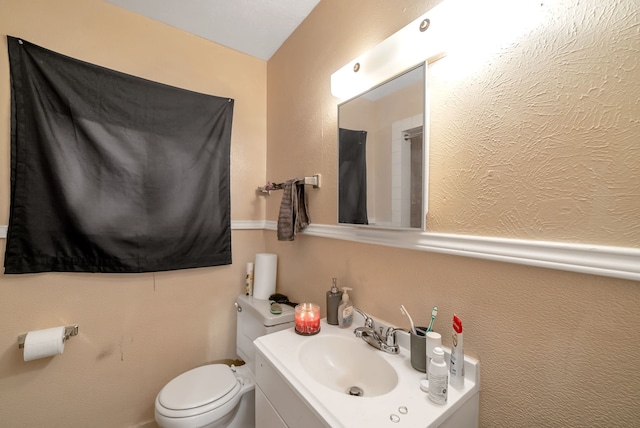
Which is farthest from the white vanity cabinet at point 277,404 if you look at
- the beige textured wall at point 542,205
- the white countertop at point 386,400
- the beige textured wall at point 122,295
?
the beige textured wall at point 122,295

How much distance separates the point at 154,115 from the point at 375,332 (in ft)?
5.40

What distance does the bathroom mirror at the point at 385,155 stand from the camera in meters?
0.81

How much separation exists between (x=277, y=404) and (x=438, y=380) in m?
0.52

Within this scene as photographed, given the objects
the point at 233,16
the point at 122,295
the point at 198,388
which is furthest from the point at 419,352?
the point at 233,16

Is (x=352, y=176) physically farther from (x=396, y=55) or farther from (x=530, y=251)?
(x=530, y=251)

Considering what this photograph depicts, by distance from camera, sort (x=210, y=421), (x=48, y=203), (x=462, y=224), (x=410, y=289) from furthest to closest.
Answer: (x=48, y=203) → (x=210, y=421) → (x=410, y=289) → (x=462, y=224)

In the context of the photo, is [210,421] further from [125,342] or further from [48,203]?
[48,203]

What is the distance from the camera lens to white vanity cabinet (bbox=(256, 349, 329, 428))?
659 mm

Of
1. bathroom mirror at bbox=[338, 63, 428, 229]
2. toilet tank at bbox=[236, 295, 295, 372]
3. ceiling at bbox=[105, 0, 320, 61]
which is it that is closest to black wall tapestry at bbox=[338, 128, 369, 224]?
bathroom mirror at bbox=[338, 63, 428, 229]

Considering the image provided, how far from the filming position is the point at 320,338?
961mm

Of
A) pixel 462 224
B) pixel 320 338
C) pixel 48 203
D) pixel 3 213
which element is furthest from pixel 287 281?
pixel 3 213

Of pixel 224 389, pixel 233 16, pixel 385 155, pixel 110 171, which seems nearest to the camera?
pixel 385 155

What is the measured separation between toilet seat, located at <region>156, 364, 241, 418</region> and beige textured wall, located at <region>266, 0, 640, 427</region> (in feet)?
2.97

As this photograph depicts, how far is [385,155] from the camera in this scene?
0.95 meters
